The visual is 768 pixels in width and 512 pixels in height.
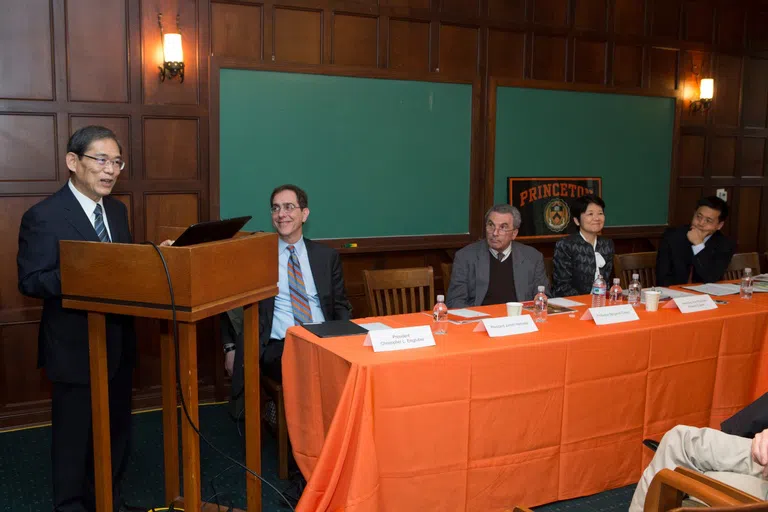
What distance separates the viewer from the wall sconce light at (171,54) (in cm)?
Result: 412

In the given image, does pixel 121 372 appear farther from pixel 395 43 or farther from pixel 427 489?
pixel 395 43

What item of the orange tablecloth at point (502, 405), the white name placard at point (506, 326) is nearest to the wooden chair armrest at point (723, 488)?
the orange tablecloth at point (502, 405)

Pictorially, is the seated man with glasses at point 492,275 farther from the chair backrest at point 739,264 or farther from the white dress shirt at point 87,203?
the white dress shirt at point 87,203

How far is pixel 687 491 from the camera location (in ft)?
6.37

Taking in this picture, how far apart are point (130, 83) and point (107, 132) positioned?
1.61 meters

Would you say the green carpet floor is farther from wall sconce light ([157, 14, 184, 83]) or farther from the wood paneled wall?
wall sconce light ([157, 14, 184, 83])

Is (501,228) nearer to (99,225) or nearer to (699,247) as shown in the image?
(699,247)

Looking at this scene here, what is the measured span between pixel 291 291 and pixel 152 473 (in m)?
1.13

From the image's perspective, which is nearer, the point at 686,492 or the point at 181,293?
the point at 686,492

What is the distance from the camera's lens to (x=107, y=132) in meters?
2.70

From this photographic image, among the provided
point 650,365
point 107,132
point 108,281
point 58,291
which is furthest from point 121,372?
point 650,365

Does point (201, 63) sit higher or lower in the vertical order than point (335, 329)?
higher

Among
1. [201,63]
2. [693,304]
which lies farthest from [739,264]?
[201,63]

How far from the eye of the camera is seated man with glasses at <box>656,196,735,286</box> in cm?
484
